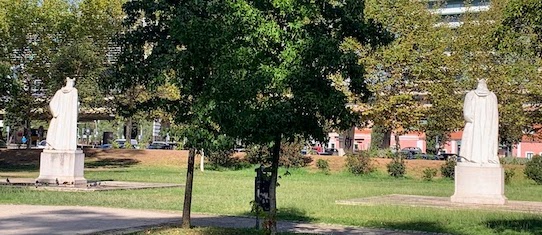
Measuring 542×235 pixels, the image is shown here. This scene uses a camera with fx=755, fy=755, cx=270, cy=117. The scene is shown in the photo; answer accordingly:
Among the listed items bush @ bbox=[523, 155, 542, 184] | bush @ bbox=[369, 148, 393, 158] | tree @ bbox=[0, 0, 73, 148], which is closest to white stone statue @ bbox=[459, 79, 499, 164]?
bush @ bbox=[523, 155, 542, 184]

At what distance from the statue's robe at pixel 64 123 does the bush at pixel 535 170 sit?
2137 cm

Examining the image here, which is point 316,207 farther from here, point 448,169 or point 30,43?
Answer: point 30,43

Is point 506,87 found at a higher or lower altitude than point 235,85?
higher

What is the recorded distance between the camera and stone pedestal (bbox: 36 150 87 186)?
80.7 feet

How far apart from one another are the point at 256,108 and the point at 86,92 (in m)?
31.1

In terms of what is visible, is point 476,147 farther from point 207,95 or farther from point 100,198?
point 207,95

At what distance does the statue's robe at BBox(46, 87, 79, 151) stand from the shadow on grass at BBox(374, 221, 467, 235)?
13572mm

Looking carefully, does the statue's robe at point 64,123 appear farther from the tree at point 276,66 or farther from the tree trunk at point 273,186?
the tree trunk at point 273,186

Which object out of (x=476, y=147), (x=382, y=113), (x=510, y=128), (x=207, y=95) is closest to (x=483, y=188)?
(x=476, y=147)

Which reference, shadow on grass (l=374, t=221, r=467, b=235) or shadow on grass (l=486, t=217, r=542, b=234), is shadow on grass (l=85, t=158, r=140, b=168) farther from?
shadow on grass (l=486, t=217, r=542, b=234)

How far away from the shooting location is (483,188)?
20.6 metres

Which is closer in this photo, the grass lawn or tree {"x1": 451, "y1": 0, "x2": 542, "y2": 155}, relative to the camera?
the grass lawn

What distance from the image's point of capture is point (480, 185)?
67.6ft

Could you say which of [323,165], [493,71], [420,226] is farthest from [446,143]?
[420,226]
